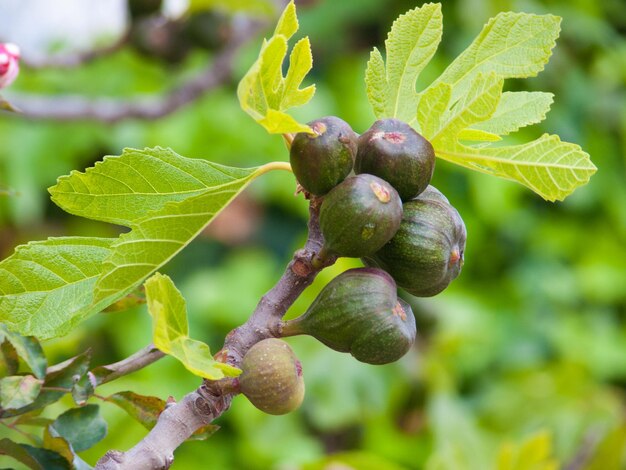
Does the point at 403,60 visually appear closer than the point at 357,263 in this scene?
Yes

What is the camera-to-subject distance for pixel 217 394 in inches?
22.7

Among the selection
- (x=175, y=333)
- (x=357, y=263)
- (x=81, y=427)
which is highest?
(x=175, y=333)

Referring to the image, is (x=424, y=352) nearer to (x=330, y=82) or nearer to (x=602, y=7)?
(x=330, y=82)

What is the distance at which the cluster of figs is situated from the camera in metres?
0.58

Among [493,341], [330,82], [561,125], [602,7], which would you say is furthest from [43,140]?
[602,7]

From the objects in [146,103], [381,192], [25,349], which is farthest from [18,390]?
[146,103]

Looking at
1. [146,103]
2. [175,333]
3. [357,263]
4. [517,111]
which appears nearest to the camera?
[175,333]

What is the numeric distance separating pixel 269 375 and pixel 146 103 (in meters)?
1.40

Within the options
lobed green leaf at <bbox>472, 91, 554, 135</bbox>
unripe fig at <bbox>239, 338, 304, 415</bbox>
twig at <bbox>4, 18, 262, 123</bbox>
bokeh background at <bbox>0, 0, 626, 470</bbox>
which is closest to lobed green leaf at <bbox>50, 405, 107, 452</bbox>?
unripe fig at <bbox>239, 338, 304, 415</bbox>

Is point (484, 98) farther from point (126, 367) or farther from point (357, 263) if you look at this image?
point (357, 263)

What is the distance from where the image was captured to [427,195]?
64cm

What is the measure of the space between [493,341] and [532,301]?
27cm

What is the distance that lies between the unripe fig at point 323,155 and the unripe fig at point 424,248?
5 cm

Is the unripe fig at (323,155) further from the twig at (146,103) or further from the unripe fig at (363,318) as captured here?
the twig at (146,103)
